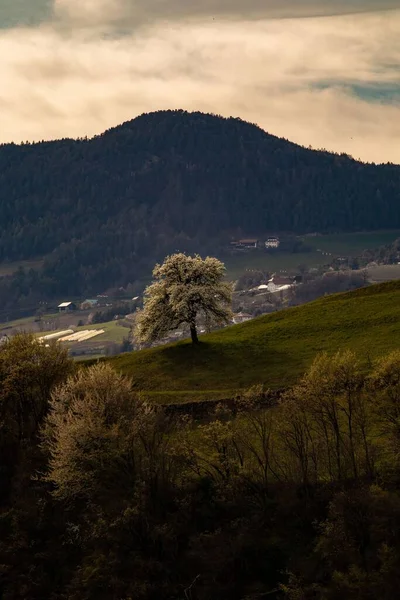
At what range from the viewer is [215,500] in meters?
71.2

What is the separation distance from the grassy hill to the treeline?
18771 mm

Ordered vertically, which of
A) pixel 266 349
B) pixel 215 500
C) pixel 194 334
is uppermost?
pixel 194 334

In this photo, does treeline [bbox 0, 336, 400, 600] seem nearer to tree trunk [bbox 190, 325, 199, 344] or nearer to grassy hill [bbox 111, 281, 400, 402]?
grassy hill [bbox 111, 281, 400, 402]

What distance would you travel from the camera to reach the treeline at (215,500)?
64.9 m

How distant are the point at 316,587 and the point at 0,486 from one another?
37716 mm

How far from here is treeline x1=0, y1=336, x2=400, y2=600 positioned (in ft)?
213

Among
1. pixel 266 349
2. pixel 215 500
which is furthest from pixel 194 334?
pixel 215 500

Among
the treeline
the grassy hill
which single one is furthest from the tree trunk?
the treeline

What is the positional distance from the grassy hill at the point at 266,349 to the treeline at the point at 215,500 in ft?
61.6

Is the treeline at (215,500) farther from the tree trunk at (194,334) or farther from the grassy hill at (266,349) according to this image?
the tree trunk at (194,334)

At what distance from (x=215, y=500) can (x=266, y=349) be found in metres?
41.0

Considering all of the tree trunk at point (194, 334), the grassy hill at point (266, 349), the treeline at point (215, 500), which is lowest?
the treeline at point (215, 500)

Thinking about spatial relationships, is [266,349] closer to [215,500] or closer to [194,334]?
[194,334]

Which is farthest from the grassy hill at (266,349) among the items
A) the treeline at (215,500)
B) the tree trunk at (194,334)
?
the treeline at (215,500)
